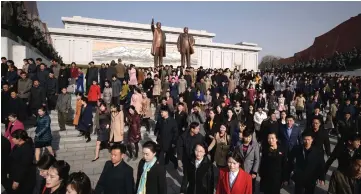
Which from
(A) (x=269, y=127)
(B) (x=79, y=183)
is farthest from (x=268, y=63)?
(B) (x=79, y=183)

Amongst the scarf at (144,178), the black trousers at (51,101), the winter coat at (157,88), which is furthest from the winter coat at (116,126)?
the winter coat at (157,88)

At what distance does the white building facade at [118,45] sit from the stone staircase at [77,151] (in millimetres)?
19797

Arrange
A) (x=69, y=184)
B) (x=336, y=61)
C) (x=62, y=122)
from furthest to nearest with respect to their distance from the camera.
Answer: (x=336, y=61), (x=62, y=122), (x=69, y=184)

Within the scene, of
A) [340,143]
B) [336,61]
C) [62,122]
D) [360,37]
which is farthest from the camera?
[360,37]

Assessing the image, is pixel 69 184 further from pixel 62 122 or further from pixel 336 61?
pixel 336 61

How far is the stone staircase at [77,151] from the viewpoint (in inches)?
240

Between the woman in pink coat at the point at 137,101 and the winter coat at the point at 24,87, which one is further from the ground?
the winter coat at the point at 24,87

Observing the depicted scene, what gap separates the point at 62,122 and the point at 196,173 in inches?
234

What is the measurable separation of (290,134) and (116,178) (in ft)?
12.3

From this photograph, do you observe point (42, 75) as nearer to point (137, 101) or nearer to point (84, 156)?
point (137, 101)

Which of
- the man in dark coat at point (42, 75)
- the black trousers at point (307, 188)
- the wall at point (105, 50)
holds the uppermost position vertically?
the wall at point (105, 50)

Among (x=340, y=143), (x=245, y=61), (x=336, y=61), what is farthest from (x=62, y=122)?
(x=245, y=61)

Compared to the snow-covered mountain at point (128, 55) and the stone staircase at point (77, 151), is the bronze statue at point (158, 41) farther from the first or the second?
the snow-covered mountain at point (128, 55)

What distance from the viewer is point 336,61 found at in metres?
26.2
